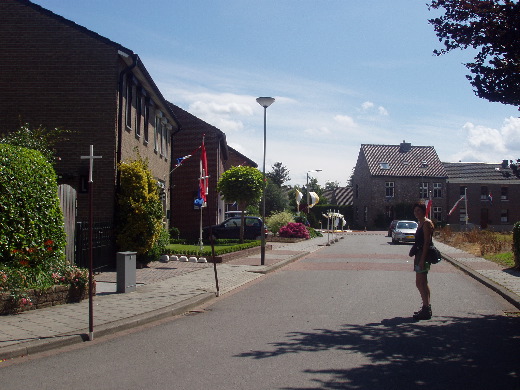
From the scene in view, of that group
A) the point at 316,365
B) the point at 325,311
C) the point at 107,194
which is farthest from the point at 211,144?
the point at 316,365

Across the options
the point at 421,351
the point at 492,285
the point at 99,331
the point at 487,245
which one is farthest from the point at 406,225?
the point at 99,331

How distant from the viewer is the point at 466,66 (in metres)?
9.69

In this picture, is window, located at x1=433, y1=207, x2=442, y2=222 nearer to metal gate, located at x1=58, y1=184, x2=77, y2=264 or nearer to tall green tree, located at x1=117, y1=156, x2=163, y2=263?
tall green tree, located at x1=117, y1=156, x2=163, y2=263

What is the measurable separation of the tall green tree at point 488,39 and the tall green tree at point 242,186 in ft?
70.3

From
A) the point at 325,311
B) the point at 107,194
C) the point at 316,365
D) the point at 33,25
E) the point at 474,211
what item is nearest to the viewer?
the point at 316,365

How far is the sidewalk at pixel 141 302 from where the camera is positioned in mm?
7566

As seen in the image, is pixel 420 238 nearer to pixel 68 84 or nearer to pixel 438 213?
pixel 68 84

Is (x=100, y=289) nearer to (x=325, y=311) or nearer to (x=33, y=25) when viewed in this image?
(x=325, y=311)

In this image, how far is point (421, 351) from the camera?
719cm

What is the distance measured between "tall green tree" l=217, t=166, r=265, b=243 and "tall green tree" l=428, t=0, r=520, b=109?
21430 millimetres

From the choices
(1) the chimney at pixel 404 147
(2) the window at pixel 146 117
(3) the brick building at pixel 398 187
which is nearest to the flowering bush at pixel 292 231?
(2) the window at pixel 146 117

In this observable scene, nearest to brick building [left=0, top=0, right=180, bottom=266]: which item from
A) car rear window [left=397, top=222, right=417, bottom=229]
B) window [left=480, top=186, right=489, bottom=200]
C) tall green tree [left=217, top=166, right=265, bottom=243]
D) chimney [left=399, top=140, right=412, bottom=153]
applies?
tall green tree [left=217, top=166, right=265, bottom=243]

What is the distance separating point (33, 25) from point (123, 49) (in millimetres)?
2961

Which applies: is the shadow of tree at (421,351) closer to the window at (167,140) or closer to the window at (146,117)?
the window at (146,117)
